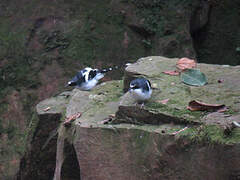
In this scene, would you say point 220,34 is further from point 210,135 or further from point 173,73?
point 210,135

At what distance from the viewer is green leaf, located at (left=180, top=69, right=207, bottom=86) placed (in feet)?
17.4

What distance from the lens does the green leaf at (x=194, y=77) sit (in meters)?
5.29

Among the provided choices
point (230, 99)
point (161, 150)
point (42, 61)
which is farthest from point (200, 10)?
point (161, 150)

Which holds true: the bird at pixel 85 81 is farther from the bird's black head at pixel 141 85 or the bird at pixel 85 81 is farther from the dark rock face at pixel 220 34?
the dark rock face at pixel 220 34

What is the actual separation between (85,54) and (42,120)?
2.89m

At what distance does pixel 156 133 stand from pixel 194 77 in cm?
137

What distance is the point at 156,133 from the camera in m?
4.43

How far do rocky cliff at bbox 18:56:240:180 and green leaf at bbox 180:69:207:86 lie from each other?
10cm

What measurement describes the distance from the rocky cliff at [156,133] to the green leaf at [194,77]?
100 mm

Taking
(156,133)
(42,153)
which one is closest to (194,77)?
(156,133)

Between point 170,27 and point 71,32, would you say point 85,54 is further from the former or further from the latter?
point 170,27

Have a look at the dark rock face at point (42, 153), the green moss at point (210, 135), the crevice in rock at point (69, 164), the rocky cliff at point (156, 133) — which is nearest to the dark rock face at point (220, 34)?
the rocky cliff at point (156, 133)

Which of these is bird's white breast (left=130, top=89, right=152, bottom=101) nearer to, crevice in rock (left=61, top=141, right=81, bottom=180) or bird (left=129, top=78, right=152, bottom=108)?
bird (left=129, top=78, right=152, bottom=108)

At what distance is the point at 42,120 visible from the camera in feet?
21.6
